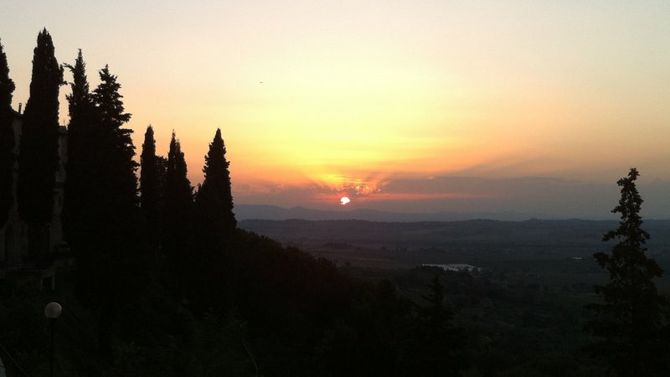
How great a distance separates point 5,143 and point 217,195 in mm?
16776

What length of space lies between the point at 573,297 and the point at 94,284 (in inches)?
4209

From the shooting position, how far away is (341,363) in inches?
1205

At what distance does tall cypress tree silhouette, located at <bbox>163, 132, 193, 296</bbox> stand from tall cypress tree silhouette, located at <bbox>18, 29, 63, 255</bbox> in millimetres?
10531

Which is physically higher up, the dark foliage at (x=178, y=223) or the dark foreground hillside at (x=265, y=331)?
the dark foliage at (x=178, y=223)

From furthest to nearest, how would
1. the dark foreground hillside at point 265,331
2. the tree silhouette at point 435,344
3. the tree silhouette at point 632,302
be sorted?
the tree silhouette at point 435,344 < the tree silhouette at point 632,302 < the dark foreground hillside at point 265,331

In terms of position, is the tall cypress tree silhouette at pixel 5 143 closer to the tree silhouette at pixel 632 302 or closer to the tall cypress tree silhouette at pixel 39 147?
the tall cypress tree silhouette at pixel 39 147

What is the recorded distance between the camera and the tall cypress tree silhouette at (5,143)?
2478cm

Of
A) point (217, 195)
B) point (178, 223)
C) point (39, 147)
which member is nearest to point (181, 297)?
point (178, 223)

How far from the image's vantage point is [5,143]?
25125 mm

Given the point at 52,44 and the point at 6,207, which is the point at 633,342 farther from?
the point at 52,44

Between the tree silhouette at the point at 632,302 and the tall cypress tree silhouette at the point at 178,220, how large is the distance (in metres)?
24.1

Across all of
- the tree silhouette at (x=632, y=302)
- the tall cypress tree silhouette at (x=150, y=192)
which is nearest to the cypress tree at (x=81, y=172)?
the tall cypress tree silhouette at (x=150, y=192)

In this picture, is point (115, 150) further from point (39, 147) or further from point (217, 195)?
point (217, 195)

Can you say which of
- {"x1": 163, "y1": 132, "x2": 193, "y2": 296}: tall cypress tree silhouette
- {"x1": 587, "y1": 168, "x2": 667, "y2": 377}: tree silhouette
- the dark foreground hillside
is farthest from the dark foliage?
{"x1": 587, "y1": 168, "x2": 667, "y2": 377}: tree silhouette
